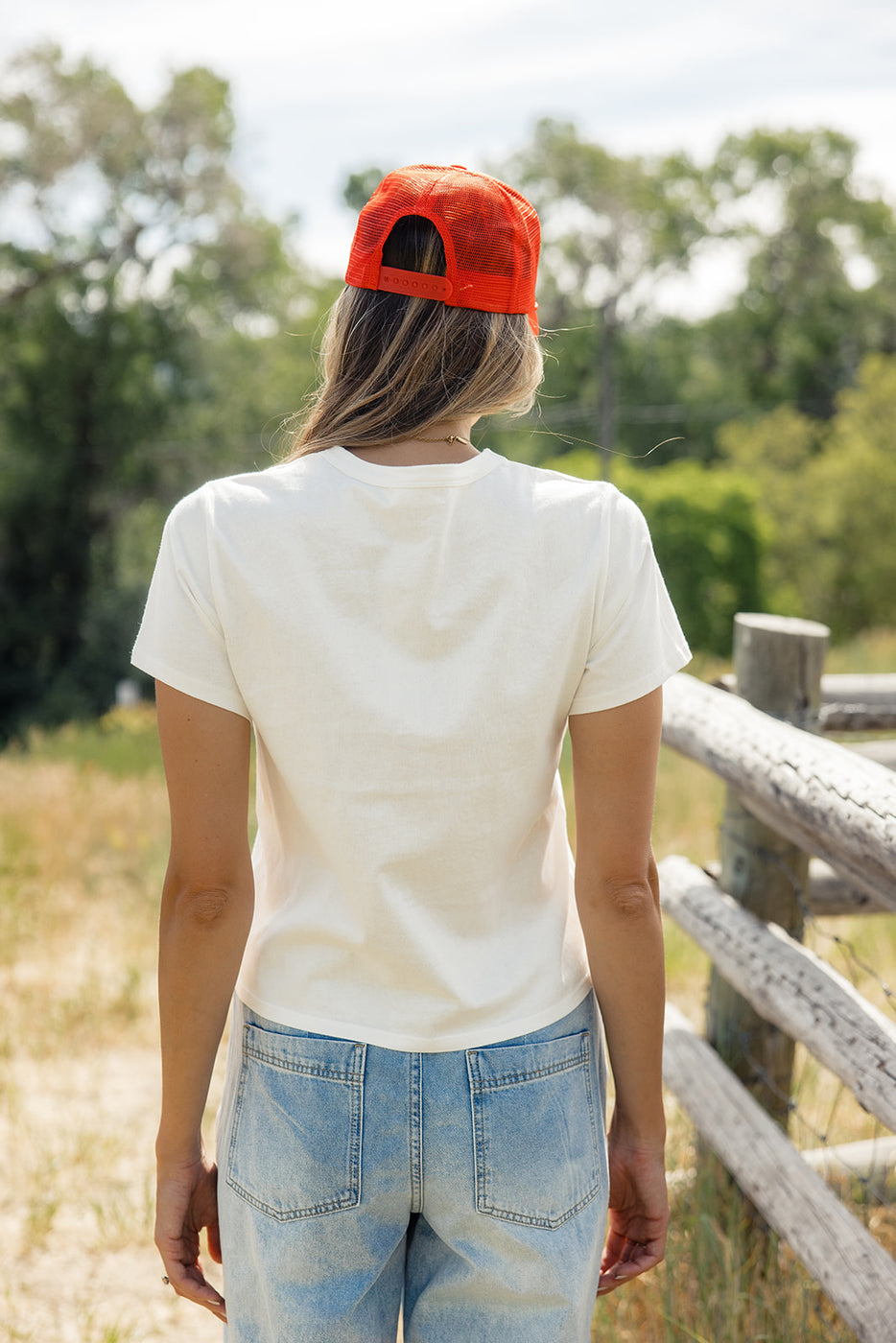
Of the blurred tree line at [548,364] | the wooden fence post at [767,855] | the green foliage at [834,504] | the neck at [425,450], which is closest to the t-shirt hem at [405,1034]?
the neck at [425,450]

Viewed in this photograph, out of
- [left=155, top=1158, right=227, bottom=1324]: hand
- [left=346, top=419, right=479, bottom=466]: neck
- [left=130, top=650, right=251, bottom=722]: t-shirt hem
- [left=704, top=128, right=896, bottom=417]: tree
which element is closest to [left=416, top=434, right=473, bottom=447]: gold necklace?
[left=346, top=419, right=479, bottom=466]: neck

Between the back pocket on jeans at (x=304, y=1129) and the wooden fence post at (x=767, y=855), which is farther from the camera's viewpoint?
the wooden fence post at (x=767, y=855)

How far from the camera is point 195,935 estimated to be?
131 centimetres

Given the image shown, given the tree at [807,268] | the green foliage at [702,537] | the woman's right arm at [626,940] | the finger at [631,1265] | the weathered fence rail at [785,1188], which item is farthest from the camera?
the tree at [807,268]

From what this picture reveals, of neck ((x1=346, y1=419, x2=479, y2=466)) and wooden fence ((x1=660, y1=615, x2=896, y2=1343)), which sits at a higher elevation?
neck ((x1=346, y1=419, x2=479, y2=466))

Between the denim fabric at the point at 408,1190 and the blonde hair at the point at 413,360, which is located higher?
the blonde hair at the point at 413,360

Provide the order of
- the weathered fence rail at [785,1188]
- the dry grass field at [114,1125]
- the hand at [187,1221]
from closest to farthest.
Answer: the hand at [187,1221], the weathered fence rail at [785,1188], the dry grass field at [114,1125]

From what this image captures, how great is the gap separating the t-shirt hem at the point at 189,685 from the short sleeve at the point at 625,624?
1.30 feet

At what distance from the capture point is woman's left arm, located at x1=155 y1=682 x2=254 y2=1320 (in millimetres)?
1234

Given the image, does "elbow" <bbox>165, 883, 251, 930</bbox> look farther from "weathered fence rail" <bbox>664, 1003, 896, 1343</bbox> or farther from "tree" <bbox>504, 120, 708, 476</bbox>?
"tree" <bbox>504, 120, 708, 476</bbox>

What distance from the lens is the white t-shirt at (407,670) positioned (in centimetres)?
116

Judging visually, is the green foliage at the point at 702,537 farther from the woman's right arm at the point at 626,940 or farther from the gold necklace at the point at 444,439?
the gold necklace at the point at 444,439

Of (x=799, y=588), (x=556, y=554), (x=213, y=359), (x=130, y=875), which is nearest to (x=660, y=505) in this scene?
(x=799, y=588)

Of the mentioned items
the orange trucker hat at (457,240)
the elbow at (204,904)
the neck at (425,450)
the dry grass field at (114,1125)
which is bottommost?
the dry grass field at (114,1125)
